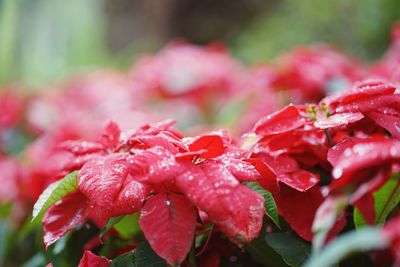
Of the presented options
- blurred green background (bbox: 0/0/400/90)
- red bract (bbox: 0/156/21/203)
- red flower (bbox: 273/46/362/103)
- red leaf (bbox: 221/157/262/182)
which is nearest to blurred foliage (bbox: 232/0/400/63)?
blurred green background (bbox: 0/0/400/90)

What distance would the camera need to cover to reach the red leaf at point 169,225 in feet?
1.97

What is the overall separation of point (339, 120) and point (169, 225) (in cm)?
26

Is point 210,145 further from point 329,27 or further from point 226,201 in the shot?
point 329,27

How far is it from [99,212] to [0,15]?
5.06 ft

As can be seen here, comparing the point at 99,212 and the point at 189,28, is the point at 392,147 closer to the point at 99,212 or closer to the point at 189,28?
the point at 99,212

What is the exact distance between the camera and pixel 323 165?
2.73ft

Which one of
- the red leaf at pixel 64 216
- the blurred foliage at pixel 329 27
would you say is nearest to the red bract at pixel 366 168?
the red leaf at pixel 64 216

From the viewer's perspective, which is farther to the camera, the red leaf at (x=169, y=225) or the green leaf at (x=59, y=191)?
the green leaf at (x=59, y=191)

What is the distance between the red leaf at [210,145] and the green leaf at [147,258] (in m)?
0.14

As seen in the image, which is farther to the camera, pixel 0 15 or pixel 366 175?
pixel 0 15

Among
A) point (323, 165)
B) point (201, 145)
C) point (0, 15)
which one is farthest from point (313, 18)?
point (201, 145)

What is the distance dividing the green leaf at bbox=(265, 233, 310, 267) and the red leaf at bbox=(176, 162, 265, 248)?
4.8 inches

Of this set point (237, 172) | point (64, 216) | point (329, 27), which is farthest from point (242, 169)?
point (329, 27)

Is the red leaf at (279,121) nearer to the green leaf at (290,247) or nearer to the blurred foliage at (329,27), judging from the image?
the green leaf at (290,247)
